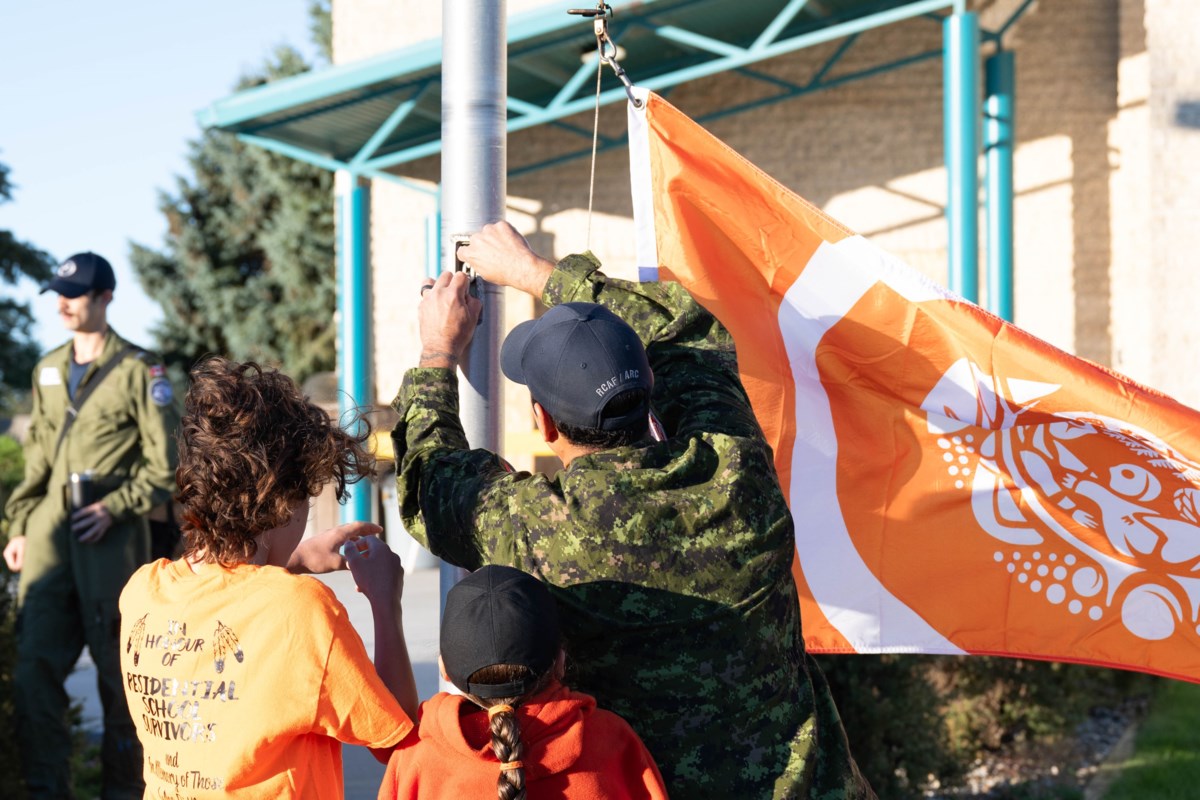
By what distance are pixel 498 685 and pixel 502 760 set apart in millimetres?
123

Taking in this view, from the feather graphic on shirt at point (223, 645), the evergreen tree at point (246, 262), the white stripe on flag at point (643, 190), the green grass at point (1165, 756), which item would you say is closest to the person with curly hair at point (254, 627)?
the feather graphic on shirt at point (223, 645)

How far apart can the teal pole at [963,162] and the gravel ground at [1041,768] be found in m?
4.57

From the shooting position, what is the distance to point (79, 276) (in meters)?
5.14

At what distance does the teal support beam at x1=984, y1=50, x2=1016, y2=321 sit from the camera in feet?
42.0

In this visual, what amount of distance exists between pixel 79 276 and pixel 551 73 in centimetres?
836

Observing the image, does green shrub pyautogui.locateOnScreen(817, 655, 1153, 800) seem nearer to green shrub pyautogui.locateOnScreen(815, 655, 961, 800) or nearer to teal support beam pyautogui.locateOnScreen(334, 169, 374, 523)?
green shrub pyautogui.locateOnScreen(815, 655, 961, 800)

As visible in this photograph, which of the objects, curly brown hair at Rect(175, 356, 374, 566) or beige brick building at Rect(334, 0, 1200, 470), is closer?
curly brown hair at Rect(175, 356, 374, 566)

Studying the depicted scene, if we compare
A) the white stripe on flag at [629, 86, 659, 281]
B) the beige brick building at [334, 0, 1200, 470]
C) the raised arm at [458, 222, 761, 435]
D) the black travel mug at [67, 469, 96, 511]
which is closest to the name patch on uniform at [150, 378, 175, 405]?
the black travel mug at [67, 469, 96, 511]

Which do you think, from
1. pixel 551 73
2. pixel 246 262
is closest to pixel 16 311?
pixel 246 262

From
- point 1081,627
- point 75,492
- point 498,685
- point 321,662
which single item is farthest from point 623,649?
point 75,492

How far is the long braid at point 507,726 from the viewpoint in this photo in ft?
6.91

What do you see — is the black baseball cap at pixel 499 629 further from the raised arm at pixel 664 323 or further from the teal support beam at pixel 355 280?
the teal support beam at pixel 355 280

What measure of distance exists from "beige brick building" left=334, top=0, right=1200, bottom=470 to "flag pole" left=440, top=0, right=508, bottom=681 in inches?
386

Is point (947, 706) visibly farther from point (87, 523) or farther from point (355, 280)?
point (355, 280)
